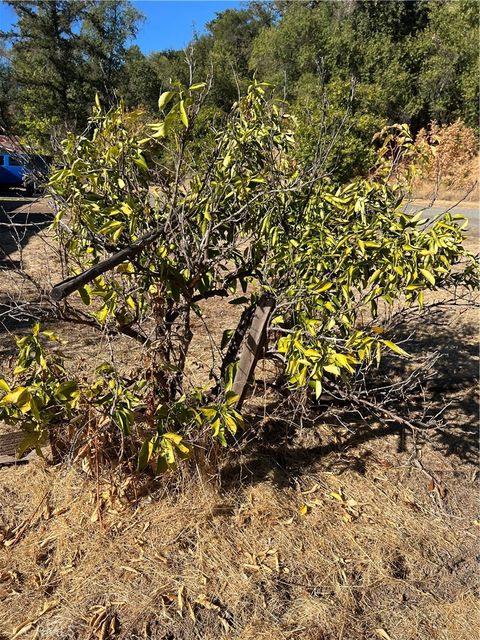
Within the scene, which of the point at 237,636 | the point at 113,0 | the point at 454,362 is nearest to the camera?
the point at 237,636

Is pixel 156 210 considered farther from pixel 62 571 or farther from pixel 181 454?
pixel 62 571

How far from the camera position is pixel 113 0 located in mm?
23703

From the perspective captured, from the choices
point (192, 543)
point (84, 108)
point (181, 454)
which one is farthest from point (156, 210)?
point (84, 108)

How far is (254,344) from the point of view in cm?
243

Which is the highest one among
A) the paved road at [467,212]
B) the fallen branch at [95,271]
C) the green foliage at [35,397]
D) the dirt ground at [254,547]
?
the paved road at [467,212]

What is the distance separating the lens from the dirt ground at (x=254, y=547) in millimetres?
2025

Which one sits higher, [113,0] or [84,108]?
[113,0]

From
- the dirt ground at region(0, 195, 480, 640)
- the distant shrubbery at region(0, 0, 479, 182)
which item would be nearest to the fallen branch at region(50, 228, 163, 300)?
the dirt ground at region(0, 195, 480, 640)

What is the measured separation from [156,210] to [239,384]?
0.93 meters

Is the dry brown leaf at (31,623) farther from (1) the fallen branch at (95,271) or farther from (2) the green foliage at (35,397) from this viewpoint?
(1) the fallen branch at (95,271)

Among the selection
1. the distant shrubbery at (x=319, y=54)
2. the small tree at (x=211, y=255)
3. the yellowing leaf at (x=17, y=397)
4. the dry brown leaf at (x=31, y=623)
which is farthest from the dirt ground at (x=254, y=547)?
the distant shrubbery at (x=319, y=54)

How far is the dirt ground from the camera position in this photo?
6.64 ft

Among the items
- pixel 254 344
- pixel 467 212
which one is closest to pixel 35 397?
pixel 254 344

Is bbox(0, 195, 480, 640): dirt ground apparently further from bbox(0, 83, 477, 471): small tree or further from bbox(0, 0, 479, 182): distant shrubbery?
bbox(0, 0, 479, 182): distant shrubbery
